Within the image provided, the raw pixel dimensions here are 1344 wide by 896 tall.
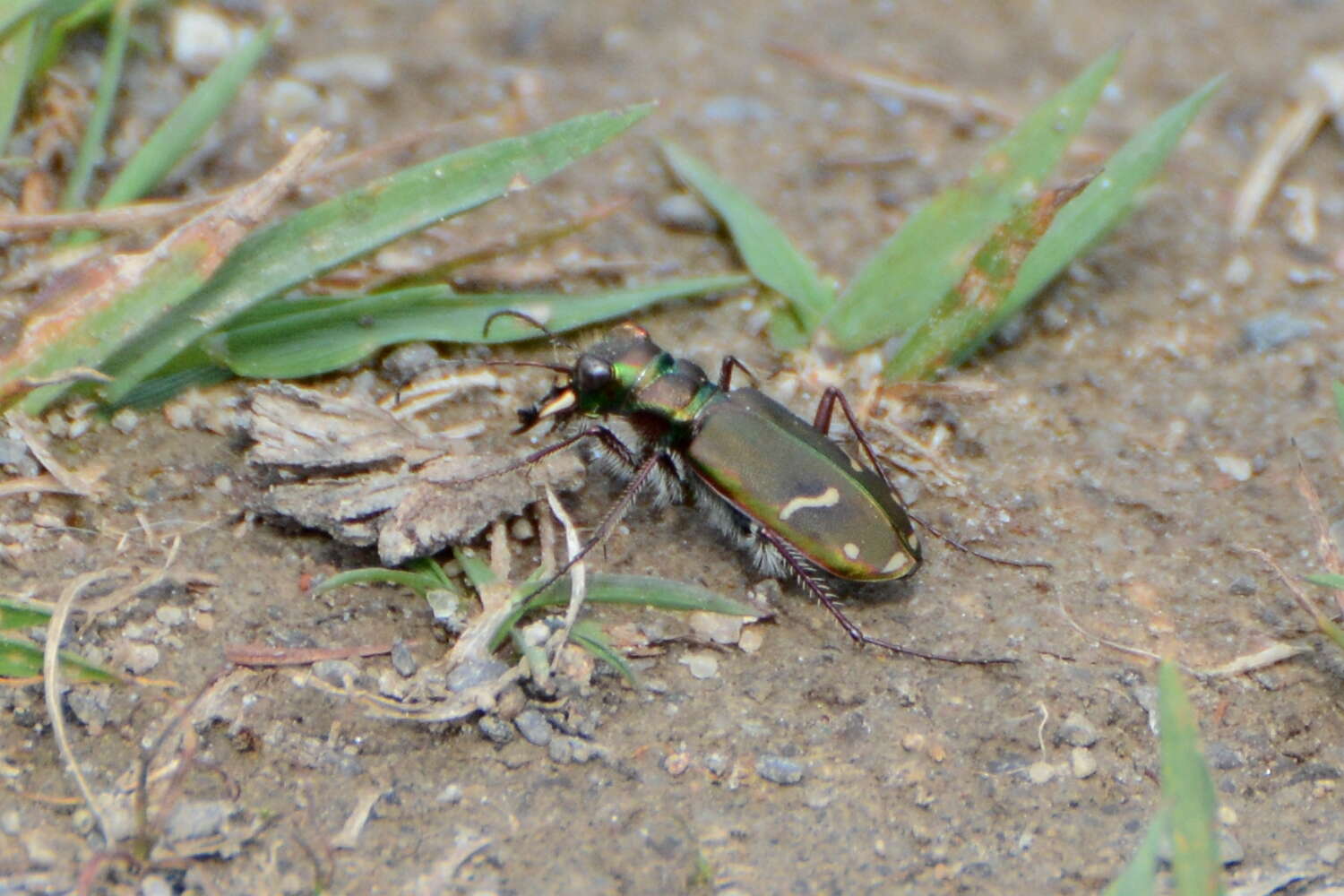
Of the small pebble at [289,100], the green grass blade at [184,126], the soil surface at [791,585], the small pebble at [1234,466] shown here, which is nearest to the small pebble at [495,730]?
the soil surface at [791,585]

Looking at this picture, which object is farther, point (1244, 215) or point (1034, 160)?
point (1244, 215)

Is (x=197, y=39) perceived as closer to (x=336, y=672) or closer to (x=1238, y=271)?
(x=336, y=672)

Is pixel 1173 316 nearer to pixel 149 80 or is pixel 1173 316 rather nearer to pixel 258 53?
pixel 258 53

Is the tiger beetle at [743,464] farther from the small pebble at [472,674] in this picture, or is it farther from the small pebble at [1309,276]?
the small pebble at [1309,276]

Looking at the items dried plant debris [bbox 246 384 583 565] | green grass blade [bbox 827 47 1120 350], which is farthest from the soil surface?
green grass blade [bbox 827 47 1120 350]

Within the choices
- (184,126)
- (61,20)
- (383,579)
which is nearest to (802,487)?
(383,579)

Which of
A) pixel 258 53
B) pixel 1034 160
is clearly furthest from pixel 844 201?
pixel 258 53
